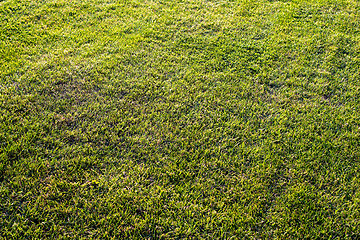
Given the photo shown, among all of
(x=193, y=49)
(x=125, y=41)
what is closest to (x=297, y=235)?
(x=193, y=49)

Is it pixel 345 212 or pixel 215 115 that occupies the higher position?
pixel 215 115

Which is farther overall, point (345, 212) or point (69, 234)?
point (345, 212)

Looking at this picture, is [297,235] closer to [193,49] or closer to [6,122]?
[193,49]

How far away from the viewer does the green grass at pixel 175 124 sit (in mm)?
2824

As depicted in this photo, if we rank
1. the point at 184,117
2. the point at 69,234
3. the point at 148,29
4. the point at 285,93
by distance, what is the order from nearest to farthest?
1. the point at 69,234
2. the point at 184,117
3. the point at 285,93
4. the point at 148,29

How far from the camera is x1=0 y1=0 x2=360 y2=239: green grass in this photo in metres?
2.82

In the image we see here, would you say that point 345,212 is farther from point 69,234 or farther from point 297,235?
point 69,234

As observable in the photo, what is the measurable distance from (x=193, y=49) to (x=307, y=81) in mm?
2105

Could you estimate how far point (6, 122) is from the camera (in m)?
3.56

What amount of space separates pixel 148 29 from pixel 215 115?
2.60 meters

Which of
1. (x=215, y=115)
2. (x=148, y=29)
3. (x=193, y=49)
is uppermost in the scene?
(x=148, y=29)

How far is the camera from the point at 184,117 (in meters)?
3.82

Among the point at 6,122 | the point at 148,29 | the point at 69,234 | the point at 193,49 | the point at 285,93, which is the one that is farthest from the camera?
the point at 148,29

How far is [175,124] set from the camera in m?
3.73
